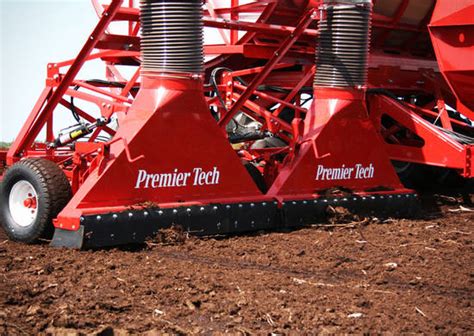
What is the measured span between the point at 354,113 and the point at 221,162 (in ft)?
5.30

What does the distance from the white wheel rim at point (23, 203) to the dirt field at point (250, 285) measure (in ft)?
0.76

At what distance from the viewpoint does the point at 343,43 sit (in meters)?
7.45

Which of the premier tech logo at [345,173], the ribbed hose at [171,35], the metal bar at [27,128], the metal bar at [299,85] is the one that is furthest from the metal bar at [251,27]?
the metal bar at [27,128]

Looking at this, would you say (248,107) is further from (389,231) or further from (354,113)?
(389,231)

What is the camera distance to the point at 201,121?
6.34m

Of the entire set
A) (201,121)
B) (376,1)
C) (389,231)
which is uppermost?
(376,1)

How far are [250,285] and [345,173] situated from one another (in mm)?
2907

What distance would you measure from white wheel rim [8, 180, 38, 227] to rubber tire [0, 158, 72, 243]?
0.05m

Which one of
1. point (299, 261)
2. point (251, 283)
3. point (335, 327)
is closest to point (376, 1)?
point (299, 261)

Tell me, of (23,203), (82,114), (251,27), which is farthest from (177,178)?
(82,114)

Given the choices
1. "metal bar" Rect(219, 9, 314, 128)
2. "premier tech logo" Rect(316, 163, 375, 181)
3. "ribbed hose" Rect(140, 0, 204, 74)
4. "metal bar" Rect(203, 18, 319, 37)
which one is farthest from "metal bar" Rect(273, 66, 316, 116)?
"ribbed hose" Rect(140, 0, 204, 74)

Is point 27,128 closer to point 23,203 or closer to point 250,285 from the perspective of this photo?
point 23,203

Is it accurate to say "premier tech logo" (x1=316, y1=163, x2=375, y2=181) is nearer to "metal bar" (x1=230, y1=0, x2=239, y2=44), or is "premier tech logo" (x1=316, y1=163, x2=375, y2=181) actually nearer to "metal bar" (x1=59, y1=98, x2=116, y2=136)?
"metal bar" (x1=230, y1=0, x2=239, y2=44)

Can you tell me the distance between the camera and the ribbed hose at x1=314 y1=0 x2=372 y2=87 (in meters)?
7.44
